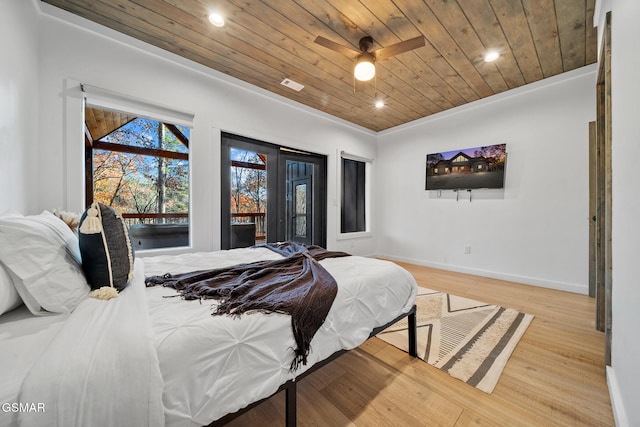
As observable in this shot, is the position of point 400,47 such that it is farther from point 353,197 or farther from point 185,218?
point 185,218

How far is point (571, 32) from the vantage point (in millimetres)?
2316

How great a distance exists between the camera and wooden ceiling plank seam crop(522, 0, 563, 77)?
2008 millimetres

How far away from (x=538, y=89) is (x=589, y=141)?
0.92m

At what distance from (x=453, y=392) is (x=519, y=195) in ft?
10.3

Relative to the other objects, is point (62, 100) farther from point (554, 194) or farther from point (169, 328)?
point (554, 194)

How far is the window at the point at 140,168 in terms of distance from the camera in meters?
3.48

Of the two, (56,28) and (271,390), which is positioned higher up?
(56,28)

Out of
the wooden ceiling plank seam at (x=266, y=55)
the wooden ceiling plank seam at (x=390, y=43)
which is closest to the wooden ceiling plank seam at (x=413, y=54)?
the wooden ceiling plank seam at (x=390, y=43)

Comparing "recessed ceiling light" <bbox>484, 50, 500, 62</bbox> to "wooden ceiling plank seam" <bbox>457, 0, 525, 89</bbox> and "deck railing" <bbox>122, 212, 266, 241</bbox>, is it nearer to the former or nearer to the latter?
"wooden ceiling plank seam" <bbox>457, 0, 525, 89</bbox>

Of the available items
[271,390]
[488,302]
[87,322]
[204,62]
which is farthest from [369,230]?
[87,322]

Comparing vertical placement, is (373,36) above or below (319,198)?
above

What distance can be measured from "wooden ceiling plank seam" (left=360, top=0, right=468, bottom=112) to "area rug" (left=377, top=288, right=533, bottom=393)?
2.71m

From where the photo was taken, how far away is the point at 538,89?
10.8 feet
